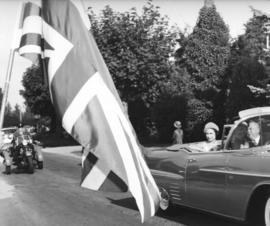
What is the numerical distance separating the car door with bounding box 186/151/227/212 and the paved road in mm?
517

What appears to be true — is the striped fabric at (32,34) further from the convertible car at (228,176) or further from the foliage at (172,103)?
the foliage at (172,103)

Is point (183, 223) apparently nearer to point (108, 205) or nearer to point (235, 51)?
point (108, 205)

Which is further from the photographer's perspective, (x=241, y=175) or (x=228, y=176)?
(x=228, y=176)

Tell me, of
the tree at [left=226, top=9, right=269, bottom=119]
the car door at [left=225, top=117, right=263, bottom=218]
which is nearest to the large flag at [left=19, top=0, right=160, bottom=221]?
the car door at [left=225, top=117, right=263, bottom=218]

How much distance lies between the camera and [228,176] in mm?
6113

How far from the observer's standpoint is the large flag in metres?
2.99

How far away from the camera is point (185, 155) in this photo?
23.7ft

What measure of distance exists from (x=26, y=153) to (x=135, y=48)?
24.8 feet

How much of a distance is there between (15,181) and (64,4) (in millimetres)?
10609

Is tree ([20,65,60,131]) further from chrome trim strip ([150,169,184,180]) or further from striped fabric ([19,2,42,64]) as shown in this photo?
striped fabric ([19,2,42,64])

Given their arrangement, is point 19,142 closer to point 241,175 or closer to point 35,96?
point 241,175

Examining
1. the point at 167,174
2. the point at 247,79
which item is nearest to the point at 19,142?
the point at 167,174

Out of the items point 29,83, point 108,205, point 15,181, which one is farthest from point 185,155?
point 29,83

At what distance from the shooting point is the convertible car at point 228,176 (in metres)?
5.78
